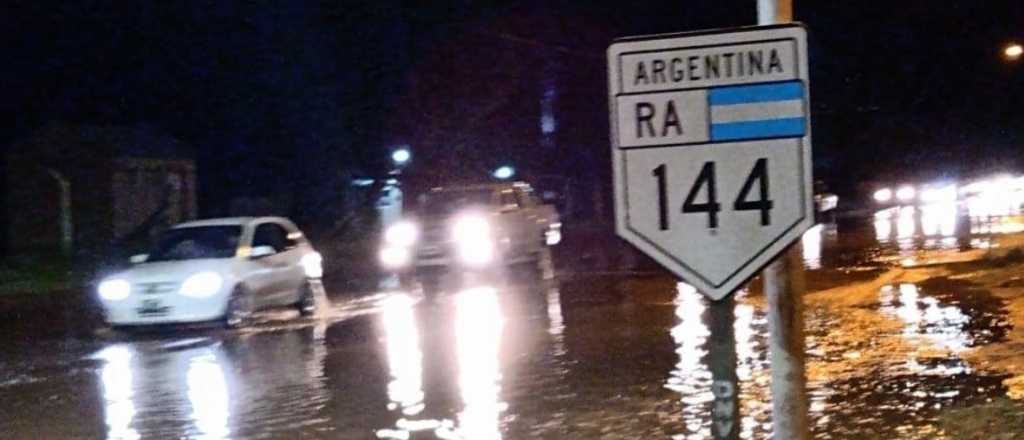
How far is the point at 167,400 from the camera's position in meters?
12.5

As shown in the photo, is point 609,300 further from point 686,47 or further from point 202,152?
point 202,152

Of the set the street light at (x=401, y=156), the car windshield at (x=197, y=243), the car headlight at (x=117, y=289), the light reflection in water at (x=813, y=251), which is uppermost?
the street light at (x=401, y=156)

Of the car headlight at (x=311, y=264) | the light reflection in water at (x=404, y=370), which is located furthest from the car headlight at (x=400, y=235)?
the light reflection in water at (x=404, y=370)

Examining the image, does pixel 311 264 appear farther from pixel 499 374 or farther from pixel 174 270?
pixel 499 374

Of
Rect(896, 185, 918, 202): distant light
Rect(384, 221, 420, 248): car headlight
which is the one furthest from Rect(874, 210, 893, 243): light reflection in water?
Rect(384, 221, 420, 248): car headlight

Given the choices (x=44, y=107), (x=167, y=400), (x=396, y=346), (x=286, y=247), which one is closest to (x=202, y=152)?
(x=44, y=107)

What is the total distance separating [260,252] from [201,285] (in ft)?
4.02

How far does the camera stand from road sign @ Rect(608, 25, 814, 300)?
4777 millimetres

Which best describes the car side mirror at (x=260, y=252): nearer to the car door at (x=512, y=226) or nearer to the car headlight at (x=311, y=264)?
the car headlight at (x=311, y=264)

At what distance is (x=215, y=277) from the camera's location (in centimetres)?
1806

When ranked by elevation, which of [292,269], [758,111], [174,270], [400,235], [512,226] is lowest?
[292,269]

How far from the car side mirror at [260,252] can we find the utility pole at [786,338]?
14478mm

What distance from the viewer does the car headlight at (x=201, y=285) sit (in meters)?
18.0

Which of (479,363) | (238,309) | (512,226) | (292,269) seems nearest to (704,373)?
(479,363)
